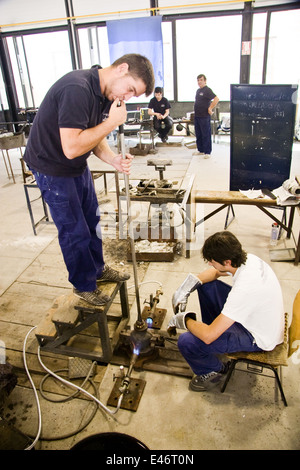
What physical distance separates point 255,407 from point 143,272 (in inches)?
67.1

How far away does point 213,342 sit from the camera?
76.6 inches

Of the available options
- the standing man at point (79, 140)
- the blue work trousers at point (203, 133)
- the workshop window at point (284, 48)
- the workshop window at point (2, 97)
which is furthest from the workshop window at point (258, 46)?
the standing man at point (79, 140)

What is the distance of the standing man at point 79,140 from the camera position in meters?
1.67

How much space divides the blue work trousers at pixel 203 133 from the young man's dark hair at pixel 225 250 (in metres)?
5.76

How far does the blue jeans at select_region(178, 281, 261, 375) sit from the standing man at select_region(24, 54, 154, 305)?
2.06 ft

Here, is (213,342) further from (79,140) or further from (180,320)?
(79,140)

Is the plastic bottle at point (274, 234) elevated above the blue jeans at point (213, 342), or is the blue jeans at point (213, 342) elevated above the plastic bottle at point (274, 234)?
the blue jeans at point (213, 342)

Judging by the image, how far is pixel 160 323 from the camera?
267cm

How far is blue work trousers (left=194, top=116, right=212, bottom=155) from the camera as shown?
7113 millimetres

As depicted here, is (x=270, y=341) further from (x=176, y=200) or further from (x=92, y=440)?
(x=176, y=200)

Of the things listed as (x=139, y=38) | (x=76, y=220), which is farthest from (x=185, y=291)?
(x=139, y=38)

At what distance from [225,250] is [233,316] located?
13.9 inches

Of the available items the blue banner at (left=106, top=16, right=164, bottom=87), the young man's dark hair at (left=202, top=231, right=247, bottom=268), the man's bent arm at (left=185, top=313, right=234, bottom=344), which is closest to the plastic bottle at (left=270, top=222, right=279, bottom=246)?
the young man's dark hair at (left=202, top=231, right=247, bottom=268)

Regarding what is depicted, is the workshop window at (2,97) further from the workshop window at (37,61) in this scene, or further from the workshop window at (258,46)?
the workshop window at (258,46)
